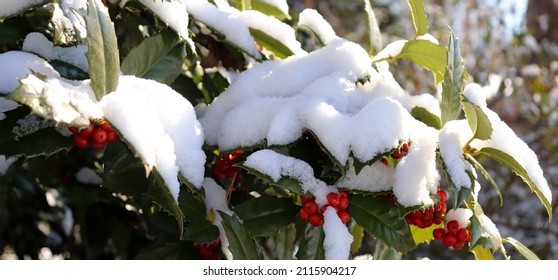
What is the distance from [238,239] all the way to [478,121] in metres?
0.38

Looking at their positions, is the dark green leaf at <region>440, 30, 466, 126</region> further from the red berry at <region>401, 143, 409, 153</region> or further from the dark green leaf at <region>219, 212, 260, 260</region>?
the dark green leaf at <region>219, 212, 260, 260</region>

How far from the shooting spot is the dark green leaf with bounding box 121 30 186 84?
3.26 feet

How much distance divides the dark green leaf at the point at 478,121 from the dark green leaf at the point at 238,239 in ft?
1.17

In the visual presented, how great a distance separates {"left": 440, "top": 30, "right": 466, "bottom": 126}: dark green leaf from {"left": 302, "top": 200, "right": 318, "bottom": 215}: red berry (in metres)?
0.23

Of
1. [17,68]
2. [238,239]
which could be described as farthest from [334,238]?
[17,68]

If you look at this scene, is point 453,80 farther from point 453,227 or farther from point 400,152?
point 453,227

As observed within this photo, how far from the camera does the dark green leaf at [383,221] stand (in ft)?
3.13

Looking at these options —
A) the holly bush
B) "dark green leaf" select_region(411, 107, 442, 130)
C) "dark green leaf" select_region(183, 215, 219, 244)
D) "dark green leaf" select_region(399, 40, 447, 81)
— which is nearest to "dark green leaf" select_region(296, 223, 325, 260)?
the holly bush

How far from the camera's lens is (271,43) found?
45.3 inches

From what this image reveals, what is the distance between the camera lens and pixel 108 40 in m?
0.83

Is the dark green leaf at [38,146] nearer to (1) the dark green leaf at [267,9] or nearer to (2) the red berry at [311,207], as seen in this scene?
(2) the red berry at [311,207]

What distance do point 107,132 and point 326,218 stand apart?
330 mm

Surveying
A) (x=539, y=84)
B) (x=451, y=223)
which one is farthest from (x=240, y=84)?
(x=539, y=84)

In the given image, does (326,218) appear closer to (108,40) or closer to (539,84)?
(108,40)
